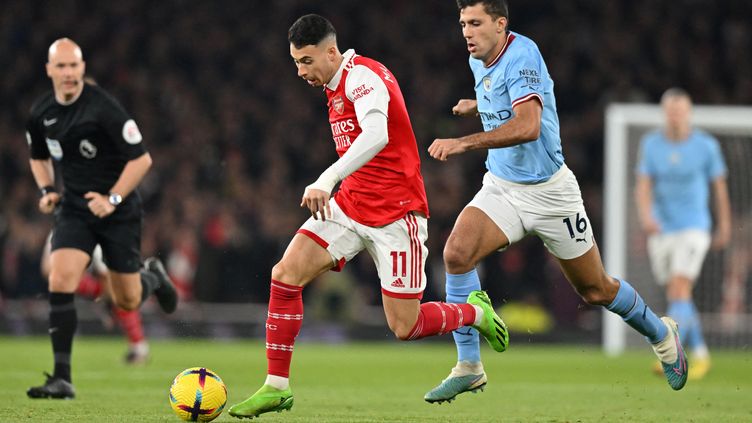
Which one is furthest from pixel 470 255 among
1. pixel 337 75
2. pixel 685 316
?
pixel 685 316

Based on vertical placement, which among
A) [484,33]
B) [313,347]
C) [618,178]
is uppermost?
[484,33]

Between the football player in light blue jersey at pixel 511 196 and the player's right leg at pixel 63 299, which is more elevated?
the football player in light blue jersey at pixel 511 196

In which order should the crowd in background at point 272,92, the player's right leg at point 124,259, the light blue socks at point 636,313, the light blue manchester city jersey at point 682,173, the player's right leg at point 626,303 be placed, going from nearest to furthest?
the player's right leg at point 626,303 → the light blue socks at point 636,313 → the player's right leg at point 124,259 → the light blue manchester city jersey at point 682,173 → the crowd in background at point 272,92

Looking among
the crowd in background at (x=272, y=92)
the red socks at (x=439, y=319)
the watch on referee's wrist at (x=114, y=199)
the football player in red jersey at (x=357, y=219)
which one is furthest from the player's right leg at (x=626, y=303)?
the crowd in background at (x=272, y=92)

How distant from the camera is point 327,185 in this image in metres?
5.88

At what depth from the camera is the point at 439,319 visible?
6605 millimetres

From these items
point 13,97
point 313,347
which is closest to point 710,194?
point 313,347

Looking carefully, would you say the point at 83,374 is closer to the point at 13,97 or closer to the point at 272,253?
the point at 272,253

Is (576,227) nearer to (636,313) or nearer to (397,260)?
(636,313)

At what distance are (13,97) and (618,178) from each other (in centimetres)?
1117

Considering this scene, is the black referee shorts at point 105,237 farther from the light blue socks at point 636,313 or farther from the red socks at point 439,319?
the light blue socks at point 636,313

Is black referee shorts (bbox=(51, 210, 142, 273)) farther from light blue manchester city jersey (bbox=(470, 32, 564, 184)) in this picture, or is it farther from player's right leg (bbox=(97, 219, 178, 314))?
light blue manchester city jersey (bbox=(470, 32, 564, 184))

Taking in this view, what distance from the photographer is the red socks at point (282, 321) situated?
250 inches

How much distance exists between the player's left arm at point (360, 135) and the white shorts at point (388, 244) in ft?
1.16
